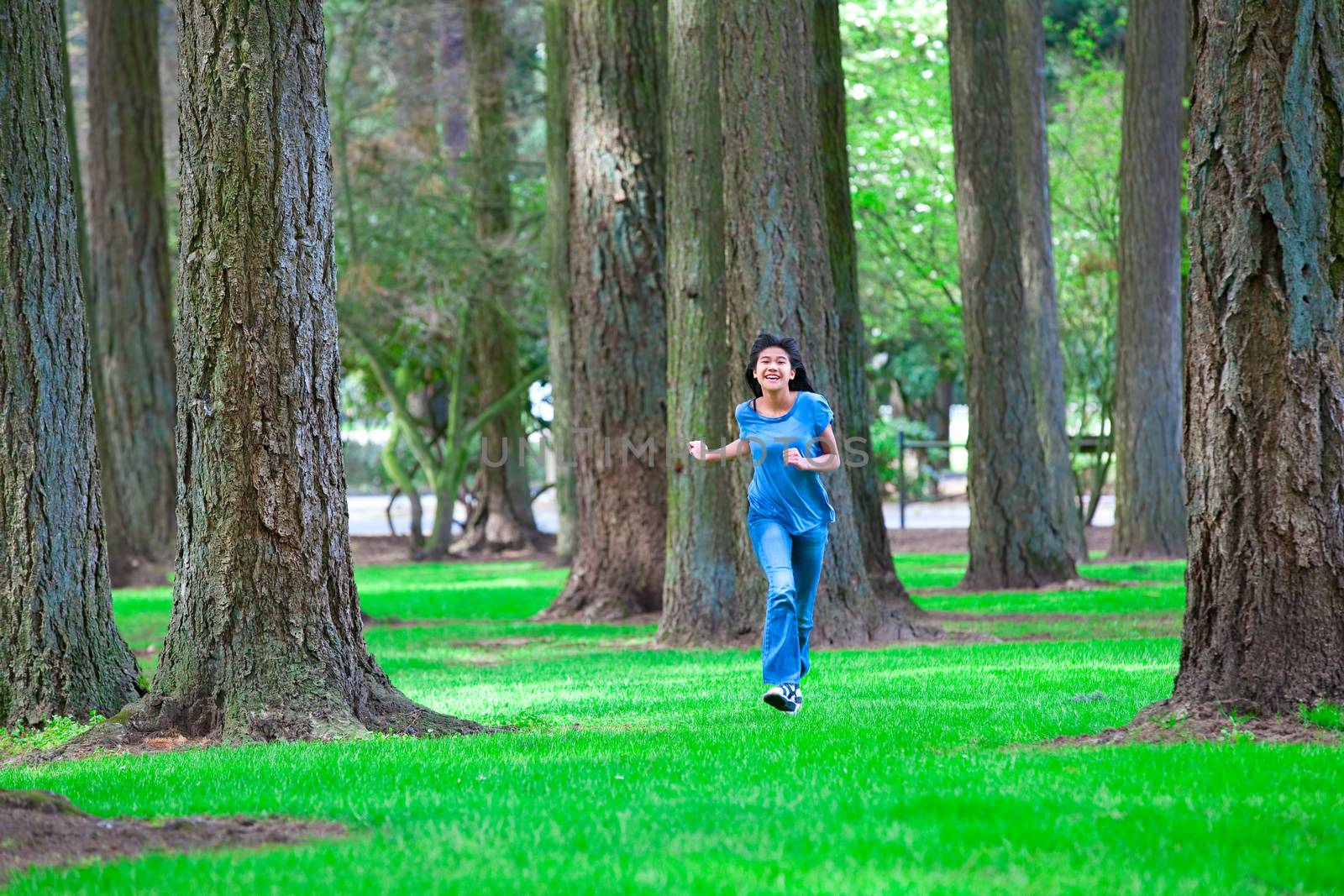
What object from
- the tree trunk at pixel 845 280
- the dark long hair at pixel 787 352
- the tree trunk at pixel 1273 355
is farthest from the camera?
the tree trunk at pixel 845 280

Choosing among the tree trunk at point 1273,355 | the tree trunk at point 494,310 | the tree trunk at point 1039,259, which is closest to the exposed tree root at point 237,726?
the tree trunk at point 1273,355

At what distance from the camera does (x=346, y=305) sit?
74.7 feet

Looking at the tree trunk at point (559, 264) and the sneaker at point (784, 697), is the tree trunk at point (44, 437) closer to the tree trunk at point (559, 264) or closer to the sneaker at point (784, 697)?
the sneaker at point (784, 697)

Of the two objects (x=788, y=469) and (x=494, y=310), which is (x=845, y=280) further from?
(x=494, y=310)

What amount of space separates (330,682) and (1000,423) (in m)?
9.83

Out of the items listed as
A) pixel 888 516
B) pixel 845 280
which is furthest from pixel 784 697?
pixel 888 516

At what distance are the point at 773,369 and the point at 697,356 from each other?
13.8 ft

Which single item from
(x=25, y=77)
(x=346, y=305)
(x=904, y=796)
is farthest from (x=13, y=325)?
(x=346, y=305)

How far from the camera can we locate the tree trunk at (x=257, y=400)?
24.6 feet

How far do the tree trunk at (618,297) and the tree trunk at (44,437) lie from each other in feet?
20.3

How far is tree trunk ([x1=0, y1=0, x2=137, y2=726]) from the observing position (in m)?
8.64

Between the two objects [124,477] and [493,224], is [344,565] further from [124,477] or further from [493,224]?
[493,224]

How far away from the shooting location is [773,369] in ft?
26.8

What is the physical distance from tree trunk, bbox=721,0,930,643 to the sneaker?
Result: 3.69 meters
